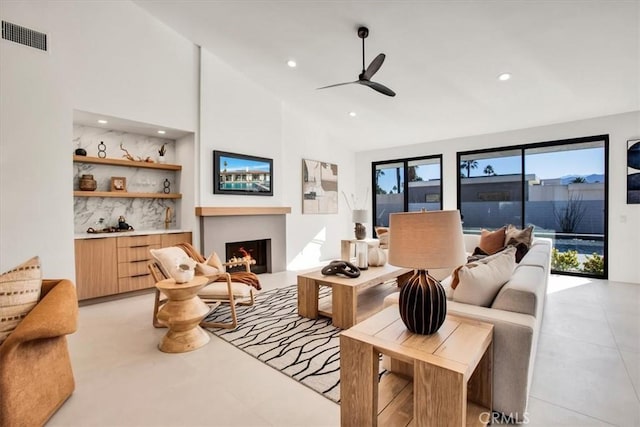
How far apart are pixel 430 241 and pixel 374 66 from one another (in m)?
2.56

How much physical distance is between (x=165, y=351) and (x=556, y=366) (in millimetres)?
3125

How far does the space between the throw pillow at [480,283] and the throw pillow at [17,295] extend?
259cm

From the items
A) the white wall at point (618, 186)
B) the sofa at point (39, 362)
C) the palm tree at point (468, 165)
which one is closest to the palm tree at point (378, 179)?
the palm tree at point (468, 165)

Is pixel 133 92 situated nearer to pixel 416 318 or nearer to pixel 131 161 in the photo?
pixel 131 161

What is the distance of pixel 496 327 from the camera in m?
1.69

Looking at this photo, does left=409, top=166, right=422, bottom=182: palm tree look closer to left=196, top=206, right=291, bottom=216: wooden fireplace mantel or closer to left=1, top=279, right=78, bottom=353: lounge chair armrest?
left=196, top=206, right=291, bottom=216: wooden fireplace mantel

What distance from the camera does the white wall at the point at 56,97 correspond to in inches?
126

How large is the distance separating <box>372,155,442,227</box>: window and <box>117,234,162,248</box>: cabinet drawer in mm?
5039

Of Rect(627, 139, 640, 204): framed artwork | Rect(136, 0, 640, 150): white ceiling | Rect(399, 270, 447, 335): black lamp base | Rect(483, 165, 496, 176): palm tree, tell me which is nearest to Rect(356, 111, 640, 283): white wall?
Rect(627, 139, 640, 204): framed artwork

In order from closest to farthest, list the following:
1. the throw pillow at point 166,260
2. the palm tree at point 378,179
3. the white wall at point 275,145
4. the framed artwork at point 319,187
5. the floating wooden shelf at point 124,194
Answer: the throw pillow at point 166,260, the floating wooden shelf at point 124,194, the white wall at point 275,145, the framed artwork at point 319,187, the palm tree at point 378,179

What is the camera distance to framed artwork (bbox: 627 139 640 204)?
4.64 m

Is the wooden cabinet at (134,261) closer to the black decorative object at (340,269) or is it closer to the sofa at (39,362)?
the sofa at (39,362)

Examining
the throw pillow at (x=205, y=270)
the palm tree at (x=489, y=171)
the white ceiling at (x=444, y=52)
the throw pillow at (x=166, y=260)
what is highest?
the white ceiling at (x=444, y=52)

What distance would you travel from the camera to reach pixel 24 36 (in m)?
3.29
